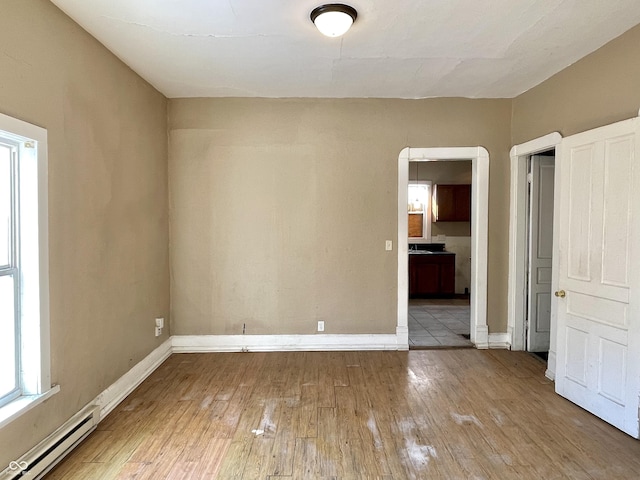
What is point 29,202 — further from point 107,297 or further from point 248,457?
point 248,457

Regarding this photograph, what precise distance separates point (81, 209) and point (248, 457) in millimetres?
1967

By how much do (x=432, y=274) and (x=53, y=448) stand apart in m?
6.23

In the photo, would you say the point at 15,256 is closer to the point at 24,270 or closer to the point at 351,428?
the point at 24,270

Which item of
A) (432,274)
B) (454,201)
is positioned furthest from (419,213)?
(432,274)

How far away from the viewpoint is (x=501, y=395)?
3170 millimetres

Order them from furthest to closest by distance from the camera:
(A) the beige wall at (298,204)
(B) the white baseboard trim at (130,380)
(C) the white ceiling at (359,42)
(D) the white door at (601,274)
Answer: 1. (A) the beige wall at (298,204)
2. (B) the white baseboard trim at (130,380)
3. (D) the white door at (601,274)
4. (C) the white ceiling at (359,42)

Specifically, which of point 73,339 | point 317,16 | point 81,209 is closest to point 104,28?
point 81,209

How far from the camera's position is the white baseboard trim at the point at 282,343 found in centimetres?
423

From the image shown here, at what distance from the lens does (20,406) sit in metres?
2.05

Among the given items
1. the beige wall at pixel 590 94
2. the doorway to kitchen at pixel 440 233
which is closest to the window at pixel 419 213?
the doorway to kitchen at pixel 440 233

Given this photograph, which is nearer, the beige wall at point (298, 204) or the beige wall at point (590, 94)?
the beige wall at point (590, 94)

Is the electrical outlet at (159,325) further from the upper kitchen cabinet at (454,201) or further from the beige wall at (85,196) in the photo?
the upper kitchen cabinet at (454,201)

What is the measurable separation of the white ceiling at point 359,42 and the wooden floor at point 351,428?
9.10ft

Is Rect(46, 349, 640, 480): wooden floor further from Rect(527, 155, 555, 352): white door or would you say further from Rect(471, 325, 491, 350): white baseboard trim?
Rect(527, 155, 555, 352): white door
